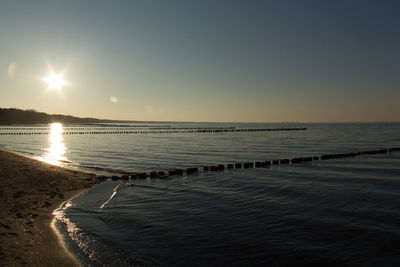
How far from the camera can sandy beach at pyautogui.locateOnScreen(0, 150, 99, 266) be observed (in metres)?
7.36

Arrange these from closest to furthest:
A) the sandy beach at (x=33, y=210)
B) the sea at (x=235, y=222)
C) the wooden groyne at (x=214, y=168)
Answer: the sandy beach at (x=33, y=210) < the sea at (x=235, y=222) < the wooden groyne at (x=214, y=168)

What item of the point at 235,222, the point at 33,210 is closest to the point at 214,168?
the point at 235,222

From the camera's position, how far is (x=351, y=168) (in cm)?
2458

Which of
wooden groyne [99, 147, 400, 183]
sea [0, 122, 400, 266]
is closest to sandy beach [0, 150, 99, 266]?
sea [0, 122, 400, 266]

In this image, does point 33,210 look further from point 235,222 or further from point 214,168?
point 214,168

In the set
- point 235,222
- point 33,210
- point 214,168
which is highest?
point 33,210

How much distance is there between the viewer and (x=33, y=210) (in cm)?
1160

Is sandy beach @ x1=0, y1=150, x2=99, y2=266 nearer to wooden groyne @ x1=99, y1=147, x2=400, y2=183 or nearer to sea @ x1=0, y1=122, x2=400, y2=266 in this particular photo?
sea @ x1=0, y1=122, x2=400, y2=266

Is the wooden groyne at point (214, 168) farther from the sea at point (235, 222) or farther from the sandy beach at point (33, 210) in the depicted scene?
the sandy beach at point (33, 210)

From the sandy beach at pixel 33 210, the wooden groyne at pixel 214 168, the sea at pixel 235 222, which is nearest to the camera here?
the sandy beach at pixel 33 210

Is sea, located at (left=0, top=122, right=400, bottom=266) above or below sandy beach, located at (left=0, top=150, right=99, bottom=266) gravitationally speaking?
below

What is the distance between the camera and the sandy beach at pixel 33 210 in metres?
7.36

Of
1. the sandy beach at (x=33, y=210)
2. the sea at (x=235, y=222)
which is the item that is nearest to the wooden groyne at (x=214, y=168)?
the sea at (x=235, y=222)

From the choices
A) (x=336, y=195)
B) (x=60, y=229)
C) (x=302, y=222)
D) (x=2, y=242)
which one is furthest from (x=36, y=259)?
(x=336, y=195)
